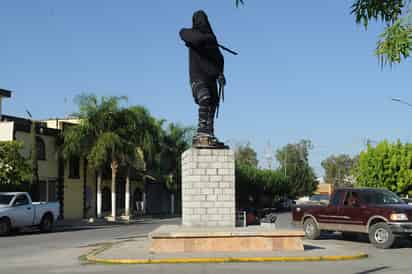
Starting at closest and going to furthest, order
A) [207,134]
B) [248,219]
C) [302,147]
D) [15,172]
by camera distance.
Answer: [207,134]
[248,219]
[15,172]
[302,147]

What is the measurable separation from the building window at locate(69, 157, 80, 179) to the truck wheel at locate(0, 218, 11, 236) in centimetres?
1738

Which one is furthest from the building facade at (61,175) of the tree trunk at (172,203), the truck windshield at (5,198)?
the truck windshield at (5,198)

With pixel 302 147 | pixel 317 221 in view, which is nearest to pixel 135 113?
pixel 317 221

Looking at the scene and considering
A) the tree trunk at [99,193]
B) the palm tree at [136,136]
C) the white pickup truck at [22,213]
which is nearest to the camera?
the white pickup truck at [22,213]

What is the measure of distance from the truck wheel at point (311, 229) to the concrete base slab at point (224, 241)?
5.50 m

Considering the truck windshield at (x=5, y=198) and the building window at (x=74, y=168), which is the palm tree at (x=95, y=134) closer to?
the building window at (x=74, y=168)

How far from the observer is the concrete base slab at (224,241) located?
15664 millimetres

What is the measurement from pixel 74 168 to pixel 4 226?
61.1 feet

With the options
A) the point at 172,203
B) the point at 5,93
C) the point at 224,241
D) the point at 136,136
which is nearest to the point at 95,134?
the point at 136,136

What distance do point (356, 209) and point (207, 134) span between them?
5.37 metres

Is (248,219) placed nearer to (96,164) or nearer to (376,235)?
(376,235)

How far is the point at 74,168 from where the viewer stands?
44969 millimetres

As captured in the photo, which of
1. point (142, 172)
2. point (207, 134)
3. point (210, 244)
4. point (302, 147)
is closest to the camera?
point (210, 244)

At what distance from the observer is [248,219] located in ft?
66.4
